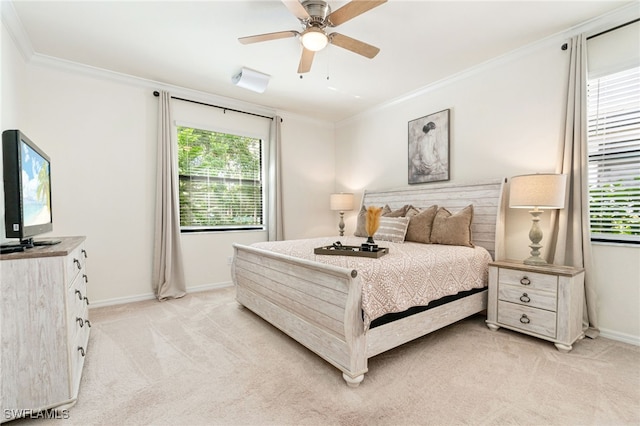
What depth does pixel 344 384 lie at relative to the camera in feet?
5.97

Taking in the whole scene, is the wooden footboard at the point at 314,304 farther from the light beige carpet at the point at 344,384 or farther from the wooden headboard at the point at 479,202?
the wooden headboard at the point at 479,202

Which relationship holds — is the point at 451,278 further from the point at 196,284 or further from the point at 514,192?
the point at 196,284

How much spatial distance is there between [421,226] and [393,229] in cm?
30

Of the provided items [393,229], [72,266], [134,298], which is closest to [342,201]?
[393,229]

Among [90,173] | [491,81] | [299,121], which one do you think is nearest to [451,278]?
[491,81]

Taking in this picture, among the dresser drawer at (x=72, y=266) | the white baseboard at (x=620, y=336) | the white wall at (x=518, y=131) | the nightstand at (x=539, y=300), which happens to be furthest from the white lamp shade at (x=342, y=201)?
the dresser drawer at (x=72, y=266)

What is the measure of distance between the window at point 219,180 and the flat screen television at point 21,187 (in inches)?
78.8

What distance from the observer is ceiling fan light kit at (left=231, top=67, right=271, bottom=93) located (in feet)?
11.0

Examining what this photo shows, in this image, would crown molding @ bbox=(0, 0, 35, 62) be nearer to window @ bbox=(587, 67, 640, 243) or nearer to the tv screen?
the tv screen

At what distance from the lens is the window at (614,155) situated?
93.6 inches

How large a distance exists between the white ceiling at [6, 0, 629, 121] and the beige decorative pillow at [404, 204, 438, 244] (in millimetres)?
1665

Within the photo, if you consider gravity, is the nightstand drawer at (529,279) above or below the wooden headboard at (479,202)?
below

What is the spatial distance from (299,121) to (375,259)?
3.51 m

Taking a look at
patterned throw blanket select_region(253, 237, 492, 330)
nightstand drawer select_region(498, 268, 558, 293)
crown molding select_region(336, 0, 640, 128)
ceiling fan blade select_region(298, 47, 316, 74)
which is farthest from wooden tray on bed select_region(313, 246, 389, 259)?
crown molding select_region(336, 0, 640, 128)
